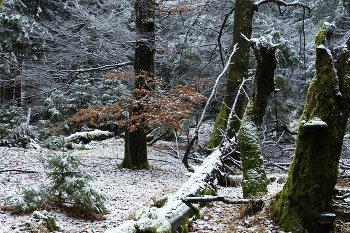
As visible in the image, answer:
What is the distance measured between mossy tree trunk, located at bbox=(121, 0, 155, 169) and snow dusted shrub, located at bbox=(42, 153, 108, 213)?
14.1 feet

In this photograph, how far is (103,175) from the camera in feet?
26.9

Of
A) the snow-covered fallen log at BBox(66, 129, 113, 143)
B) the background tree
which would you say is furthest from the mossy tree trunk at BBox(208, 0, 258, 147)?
the snow-covered fallen log at BBox(66, 129, 113, 143)

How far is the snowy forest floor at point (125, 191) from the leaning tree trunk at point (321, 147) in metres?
0.35

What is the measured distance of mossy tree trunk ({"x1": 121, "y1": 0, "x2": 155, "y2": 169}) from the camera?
887cm

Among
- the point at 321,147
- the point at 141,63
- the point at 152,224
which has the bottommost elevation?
the point at 152,224

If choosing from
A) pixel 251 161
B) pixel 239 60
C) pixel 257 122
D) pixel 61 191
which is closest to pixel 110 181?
pixel 61 191

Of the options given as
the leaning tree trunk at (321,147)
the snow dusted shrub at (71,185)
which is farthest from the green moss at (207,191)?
the snow dusted shrub at (71,185)

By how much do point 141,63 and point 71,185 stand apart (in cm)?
578

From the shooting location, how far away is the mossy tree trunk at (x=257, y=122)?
13.3 feet

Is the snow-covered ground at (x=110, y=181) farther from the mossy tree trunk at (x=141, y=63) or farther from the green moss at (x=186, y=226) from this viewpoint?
the green moss at (x=186, y=226)

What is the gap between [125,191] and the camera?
21.3ft

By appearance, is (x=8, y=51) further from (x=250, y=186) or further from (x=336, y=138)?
(x=336, y=138)

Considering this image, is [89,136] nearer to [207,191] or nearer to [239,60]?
[239,60]

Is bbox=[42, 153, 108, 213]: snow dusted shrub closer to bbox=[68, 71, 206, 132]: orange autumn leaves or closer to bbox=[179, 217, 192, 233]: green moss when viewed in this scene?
bbox=[179, 217, 192, 233]: green moss
